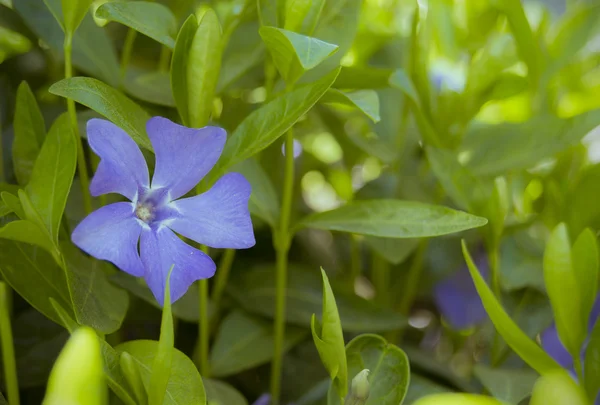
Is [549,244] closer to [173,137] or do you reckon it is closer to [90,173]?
[173,137]

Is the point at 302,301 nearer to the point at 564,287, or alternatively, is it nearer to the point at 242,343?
the point at 242,343

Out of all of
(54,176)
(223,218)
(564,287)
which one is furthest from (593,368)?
(54,176)

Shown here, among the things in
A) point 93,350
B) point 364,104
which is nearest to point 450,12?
point 364,104

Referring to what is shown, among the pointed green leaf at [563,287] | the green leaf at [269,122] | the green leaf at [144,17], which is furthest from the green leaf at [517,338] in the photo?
the green leaf at [144,17]

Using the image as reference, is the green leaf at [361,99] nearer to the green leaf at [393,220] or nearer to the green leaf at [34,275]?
the green leaf at [393,220]

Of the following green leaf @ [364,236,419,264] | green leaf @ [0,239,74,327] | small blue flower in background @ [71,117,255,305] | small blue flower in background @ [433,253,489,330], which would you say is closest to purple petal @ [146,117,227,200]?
small blue flower in background @ [71,117,255,305]

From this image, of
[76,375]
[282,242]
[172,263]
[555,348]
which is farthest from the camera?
[555,348]
